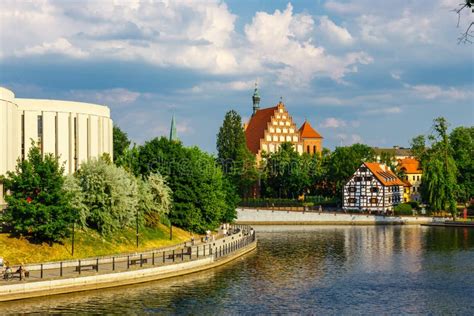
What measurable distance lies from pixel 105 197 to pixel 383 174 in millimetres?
90534

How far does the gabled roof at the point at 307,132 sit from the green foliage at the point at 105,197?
112917 millimetres

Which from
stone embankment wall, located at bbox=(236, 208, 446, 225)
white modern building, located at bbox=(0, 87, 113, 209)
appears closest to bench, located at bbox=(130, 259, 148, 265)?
white modern building, located at bbox=(0, 87, 113, 209)

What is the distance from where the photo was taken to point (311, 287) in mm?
51281

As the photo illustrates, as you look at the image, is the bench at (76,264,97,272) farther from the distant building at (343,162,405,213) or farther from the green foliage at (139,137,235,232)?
the distant building at (343,162,405,213)

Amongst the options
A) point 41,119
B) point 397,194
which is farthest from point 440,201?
point 41,119

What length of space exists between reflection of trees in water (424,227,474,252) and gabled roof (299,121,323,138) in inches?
2548

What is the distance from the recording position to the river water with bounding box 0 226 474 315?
4269 centimetres

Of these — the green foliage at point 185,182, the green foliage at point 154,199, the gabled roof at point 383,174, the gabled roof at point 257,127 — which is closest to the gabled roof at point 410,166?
the gabled roof at point 383,174

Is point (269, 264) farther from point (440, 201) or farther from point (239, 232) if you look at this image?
point (440, 201)

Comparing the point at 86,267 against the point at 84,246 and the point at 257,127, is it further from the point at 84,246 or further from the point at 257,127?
the point at 257,127

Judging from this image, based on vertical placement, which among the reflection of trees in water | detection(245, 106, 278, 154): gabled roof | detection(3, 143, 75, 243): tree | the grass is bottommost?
the reflection of trees in water

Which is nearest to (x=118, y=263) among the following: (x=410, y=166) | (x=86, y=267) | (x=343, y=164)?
(x=86, y=267)

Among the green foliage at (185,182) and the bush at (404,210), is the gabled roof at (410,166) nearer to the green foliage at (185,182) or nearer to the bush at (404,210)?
the bush at (404,210)

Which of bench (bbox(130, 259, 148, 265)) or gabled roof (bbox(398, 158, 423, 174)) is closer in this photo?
bench (bbox(130, 259, 148, 265))
